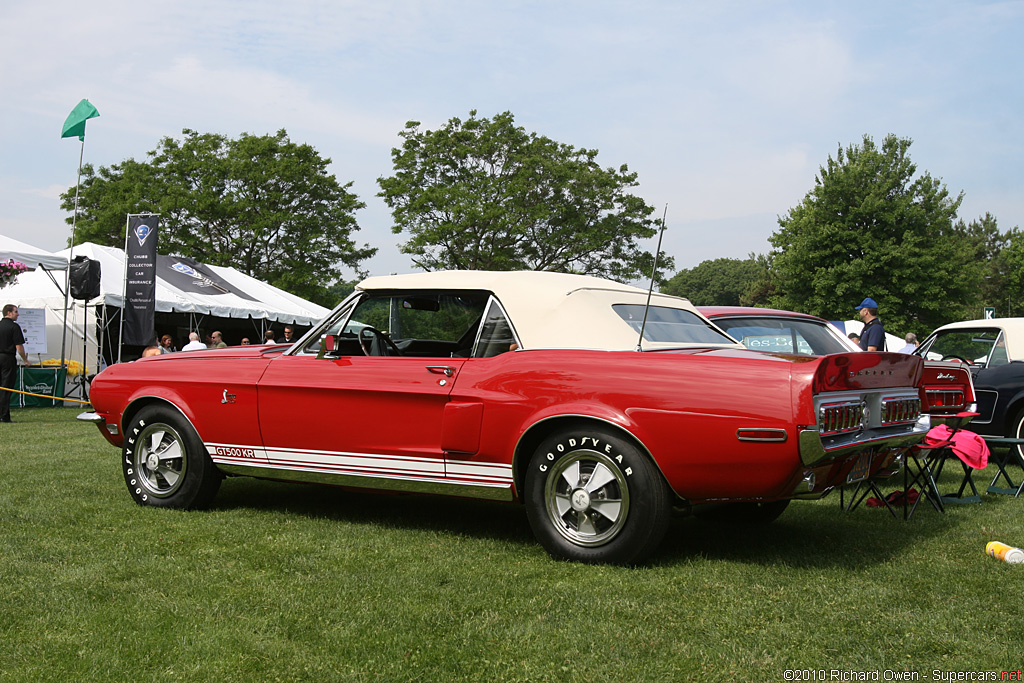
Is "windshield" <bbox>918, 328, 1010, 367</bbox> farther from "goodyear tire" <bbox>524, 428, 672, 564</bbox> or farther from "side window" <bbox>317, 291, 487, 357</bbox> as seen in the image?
"goodyear tire" <bbox>524, 428, 672, 564</bbox>

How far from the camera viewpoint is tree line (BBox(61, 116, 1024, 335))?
→ 112 ft

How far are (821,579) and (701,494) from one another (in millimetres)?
704

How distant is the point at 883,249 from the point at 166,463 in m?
38.7

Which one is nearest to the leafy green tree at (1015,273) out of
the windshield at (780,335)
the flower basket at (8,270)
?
the windshield at (780,335)

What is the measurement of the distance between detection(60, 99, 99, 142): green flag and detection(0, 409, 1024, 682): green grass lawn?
44.7ft

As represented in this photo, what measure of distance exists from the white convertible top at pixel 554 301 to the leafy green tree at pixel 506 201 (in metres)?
27.5

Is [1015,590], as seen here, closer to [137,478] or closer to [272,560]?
[272,560]

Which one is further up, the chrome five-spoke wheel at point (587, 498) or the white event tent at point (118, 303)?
the white event tent at point (118, 303)

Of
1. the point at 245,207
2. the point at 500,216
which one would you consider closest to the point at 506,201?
the point at 500,216

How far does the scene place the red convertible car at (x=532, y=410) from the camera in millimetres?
4203

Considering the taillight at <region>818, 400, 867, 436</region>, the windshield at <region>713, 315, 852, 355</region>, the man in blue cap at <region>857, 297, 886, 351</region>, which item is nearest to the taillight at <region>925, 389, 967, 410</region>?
the taillight at <region>818, 400, 867, 436</region>

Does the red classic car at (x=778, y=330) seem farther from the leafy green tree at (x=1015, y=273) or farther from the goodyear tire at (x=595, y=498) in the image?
the leafy green tree at (x=1015, y=273)

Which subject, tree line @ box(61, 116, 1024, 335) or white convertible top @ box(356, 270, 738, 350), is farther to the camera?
tree line @ box(61, 116, 1024, 335)

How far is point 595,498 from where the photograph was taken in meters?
4.56
